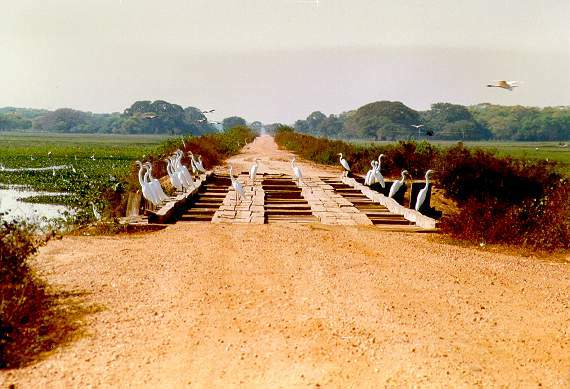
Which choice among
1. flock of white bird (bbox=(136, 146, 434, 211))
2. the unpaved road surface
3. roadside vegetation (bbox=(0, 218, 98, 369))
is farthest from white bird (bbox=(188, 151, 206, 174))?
roadside vegetation (bbox=(0, 218, 98, 369))

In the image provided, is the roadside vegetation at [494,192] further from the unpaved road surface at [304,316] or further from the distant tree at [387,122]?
the distant tree at [387,122]

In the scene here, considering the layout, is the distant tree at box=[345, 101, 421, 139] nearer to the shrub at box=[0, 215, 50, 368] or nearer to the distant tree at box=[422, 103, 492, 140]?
the distant tree at box=[422, 103, 492, 140]

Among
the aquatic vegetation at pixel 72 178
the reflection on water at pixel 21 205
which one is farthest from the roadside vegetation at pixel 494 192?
the reflection on water at pixel 21 205

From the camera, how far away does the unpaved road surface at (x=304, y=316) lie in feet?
12.3

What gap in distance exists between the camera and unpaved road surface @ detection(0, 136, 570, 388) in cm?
374

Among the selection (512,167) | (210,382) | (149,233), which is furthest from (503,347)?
(512,167)

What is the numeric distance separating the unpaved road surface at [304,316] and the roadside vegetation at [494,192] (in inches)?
37.3

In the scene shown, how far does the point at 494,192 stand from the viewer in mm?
13180

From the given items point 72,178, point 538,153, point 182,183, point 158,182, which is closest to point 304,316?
point 158,182

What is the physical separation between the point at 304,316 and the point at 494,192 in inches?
390

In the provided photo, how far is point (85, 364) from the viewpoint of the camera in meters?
3.83

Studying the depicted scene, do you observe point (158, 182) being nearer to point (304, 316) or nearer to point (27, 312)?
point (27, 312)

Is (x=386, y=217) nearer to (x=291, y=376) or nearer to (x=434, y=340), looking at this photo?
(x=434, y=340)

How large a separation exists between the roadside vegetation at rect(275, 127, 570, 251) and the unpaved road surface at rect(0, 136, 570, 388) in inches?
37.3
